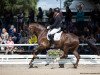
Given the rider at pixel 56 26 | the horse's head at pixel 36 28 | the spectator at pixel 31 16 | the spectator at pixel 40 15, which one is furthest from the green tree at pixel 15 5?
the rider at pixel 56 26

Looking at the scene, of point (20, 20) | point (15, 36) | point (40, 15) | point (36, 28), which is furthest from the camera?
point (40, 15)

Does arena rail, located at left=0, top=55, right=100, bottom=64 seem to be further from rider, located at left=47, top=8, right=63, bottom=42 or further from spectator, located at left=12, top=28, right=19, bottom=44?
spectator, located at left=12, top=28, right=19, bottom=44

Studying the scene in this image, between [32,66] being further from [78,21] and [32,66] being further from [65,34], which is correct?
[78,21]

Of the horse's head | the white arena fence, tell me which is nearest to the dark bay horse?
the horse's head

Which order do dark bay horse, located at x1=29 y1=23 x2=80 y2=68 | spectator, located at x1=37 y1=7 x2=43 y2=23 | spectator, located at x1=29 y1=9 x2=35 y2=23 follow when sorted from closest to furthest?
A: dark bay horse, located at x1=29 y1=23 x2=80 y2=68
spectator, located at x1=29 y1=9 x2=35 y2=23
spectator, located at x1=37 y1=7 x2=43 y2=23

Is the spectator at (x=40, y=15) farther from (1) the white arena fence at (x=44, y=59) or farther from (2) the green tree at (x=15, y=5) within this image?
(1) the white arena fence at (x=44, y=59)

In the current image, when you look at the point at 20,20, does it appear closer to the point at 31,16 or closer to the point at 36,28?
the point at 31,16

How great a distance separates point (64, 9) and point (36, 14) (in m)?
1.79

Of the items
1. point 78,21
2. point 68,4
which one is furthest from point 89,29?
point 68,4

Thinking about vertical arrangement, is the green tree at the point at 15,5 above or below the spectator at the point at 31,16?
above

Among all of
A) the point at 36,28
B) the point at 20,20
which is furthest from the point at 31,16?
A: the point at 36,28

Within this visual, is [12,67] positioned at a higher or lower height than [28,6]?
lower

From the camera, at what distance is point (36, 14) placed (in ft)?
72.6

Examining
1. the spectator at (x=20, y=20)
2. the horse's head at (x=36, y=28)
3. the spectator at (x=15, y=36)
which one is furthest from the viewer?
the spectator at (x=20, y=20)
